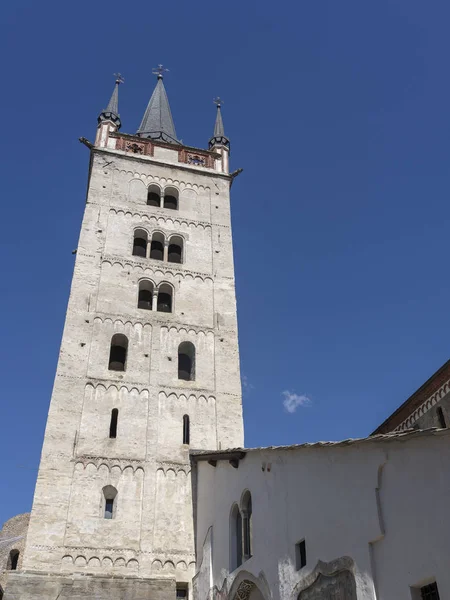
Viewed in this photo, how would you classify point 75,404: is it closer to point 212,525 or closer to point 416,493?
point 212,525

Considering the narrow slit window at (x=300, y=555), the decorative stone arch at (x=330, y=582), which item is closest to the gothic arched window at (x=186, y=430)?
the narrow slit window at (x=300, y=555)

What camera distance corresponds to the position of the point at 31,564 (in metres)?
14.4

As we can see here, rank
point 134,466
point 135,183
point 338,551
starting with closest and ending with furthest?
1. point 338,551
2. point 134,466
3. point 135,183

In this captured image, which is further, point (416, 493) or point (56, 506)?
point (56, 506)

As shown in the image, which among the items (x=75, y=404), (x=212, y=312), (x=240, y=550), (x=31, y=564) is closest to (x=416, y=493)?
(x=240, y=550)

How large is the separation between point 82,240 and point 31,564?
11.1m

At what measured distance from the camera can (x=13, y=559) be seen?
23.2 metres

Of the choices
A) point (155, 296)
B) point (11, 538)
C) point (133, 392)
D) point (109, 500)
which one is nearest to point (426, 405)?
point (133, 392)

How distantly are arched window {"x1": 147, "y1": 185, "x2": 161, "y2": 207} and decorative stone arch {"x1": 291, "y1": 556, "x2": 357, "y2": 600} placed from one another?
17488mm

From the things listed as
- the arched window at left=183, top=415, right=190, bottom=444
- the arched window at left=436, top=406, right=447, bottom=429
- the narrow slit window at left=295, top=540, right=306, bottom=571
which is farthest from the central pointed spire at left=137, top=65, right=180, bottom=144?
the narrow slit window at left=295, top=540, right=306, bottom=571

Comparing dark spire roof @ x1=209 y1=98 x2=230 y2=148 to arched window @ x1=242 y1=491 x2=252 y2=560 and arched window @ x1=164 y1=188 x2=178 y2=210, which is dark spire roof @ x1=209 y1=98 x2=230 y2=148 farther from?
arched window @ x1=242 y1=491 x2=252 y2=560

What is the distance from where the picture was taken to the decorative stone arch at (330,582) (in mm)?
9133

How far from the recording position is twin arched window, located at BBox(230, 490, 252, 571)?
13.0m

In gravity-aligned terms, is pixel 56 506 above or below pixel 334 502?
above
